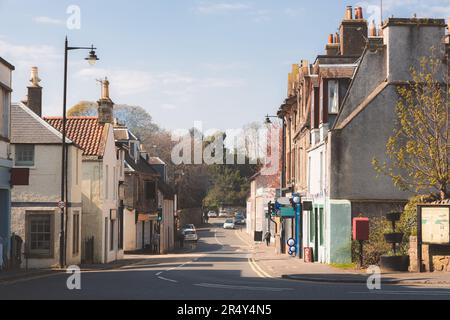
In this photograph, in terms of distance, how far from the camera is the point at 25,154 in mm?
39438

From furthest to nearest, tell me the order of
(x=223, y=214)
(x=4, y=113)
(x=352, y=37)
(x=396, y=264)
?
(x=223, y=214) → (x=352, y=37) → (x=4, y=113) → (x=396, y=264)

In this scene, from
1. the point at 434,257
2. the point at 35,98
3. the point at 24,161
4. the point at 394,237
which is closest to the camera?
the point at 434,257

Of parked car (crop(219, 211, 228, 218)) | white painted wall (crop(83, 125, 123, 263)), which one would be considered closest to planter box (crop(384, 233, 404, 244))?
white painted wall (crop(83, 125, 123, 263))

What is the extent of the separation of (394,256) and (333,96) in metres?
11.1

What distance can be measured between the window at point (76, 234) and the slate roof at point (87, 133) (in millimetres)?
4037

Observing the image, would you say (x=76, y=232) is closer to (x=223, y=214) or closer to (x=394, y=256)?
(x=394, y=256)

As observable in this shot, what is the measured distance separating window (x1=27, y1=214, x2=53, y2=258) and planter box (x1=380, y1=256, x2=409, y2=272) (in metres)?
16.0

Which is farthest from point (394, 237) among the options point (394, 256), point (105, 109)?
point (105, 109)

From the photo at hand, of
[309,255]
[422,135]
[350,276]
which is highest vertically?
[422,135]

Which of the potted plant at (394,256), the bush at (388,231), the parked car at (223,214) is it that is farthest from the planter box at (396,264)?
the parked car at (223,214)

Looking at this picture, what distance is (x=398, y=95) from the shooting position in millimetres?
36938
